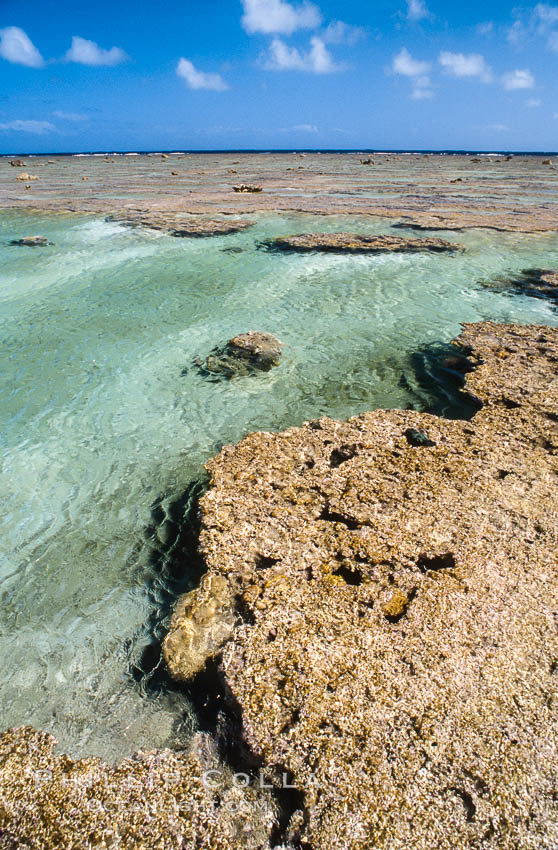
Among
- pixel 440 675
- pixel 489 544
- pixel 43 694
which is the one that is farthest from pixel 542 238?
pixel 43 694

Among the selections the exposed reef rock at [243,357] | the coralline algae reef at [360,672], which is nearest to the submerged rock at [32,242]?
the exposed reef rock at [243,357]

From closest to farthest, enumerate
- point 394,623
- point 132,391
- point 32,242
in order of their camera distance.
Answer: point 394,623, point 132,391, point 32,242

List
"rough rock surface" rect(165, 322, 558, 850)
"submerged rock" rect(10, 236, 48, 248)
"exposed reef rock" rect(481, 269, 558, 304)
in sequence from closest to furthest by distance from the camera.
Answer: "rough rock surface" rect(165, 322, 558, 850) < "exposed reef rock" rect(481, 269, 558, 304) < "submerged rock" rect(10, 236, 48, 248)

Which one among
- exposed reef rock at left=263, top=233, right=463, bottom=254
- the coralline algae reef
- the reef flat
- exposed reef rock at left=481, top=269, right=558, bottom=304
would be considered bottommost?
the coralline algae reef

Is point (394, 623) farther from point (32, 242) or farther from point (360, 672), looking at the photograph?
point (32, 242)

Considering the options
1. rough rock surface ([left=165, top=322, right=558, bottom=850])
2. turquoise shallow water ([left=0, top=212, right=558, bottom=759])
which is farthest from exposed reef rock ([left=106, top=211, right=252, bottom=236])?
rough rock surface ([left=165, top=322, right=558, bottom=850])

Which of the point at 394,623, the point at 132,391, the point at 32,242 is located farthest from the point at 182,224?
the point at 394,623

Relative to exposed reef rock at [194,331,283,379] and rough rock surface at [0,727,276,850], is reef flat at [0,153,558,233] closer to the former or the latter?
exposed reef rock at [194,331,283,379]
